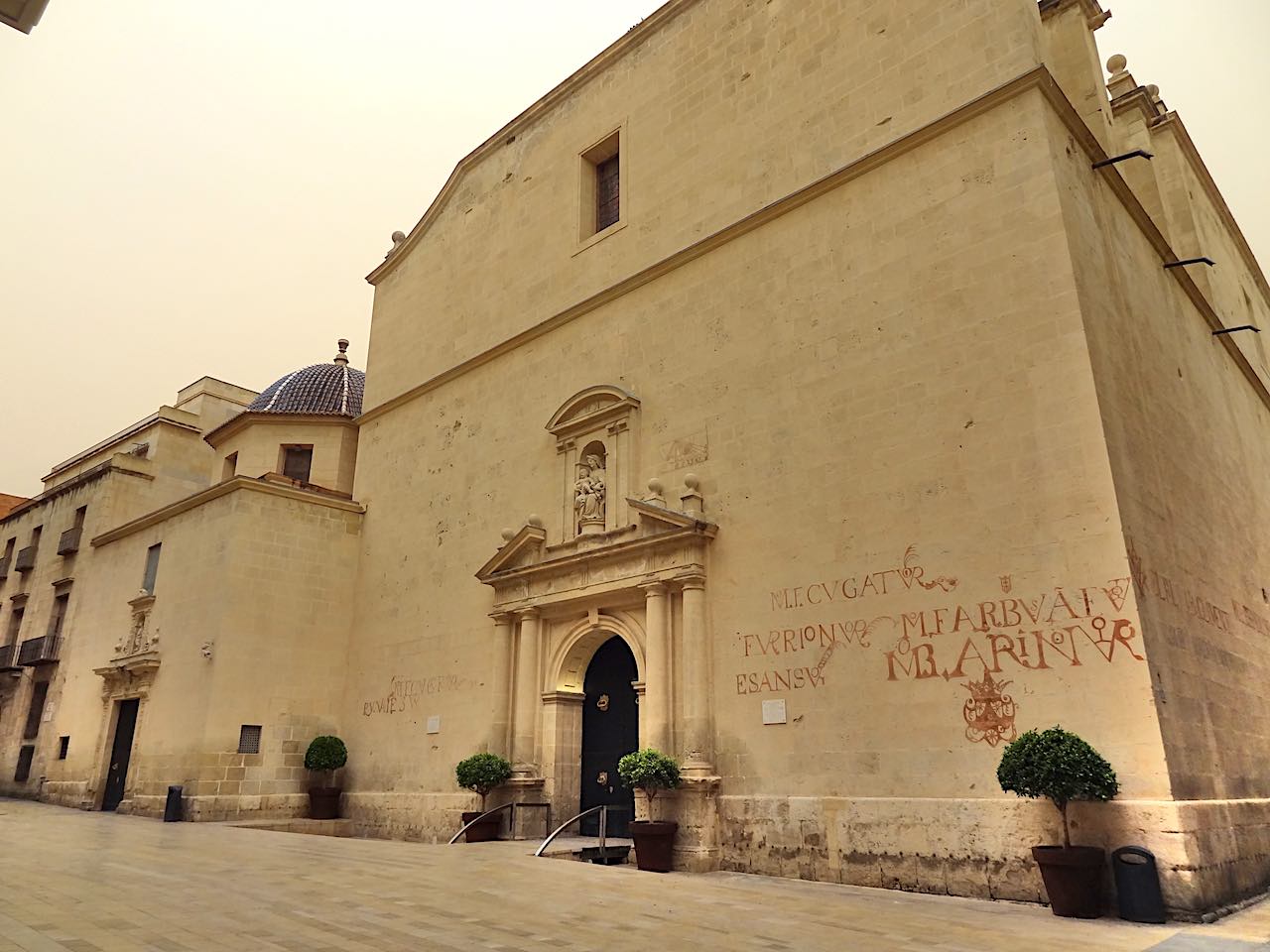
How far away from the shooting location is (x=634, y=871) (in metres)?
9.83

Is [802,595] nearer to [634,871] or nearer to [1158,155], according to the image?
[634,871]

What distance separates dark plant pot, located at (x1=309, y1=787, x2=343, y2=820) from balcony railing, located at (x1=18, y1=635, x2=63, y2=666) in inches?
452

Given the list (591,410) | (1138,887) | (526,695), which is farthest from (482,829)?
(1138,887)

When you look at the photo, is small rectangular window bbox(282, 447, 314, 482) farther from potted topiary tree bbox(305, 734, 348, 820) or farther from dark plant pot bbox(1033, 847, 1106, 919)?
dark plant pot bbox(1033, 847, 1106, 919)

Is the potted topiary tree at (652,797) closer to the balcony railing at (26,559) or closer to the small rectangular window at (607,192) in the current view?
the small rectangular window at (607,192)

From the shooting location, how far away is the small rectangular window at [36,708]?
23062mm

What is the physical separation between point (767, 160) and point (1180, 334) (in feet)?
20.6

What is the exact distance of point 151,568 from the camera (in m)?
19.0

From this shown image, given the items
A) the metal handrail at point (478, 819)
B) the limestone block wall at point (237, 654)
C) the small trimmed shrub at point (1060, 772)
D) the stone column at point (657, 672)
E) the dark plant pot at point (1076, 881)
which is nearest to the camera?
the dark plant pot at point (1076, 881)

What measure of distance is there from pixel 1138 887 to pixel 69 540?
25.6 metres

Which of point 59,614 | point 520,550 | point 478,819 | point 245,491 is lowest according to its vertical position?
Result: point 478,819

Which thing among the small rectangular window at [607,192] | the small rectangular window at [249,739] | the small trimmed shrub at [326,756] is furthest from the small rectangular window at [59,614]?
the small rectangular window at [607,192]

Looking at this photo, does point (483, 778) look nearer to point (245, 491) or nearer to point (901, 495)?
point (901, 495)

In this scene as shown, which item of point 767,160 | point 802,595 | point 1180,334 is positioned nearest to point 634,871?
point 802,595
